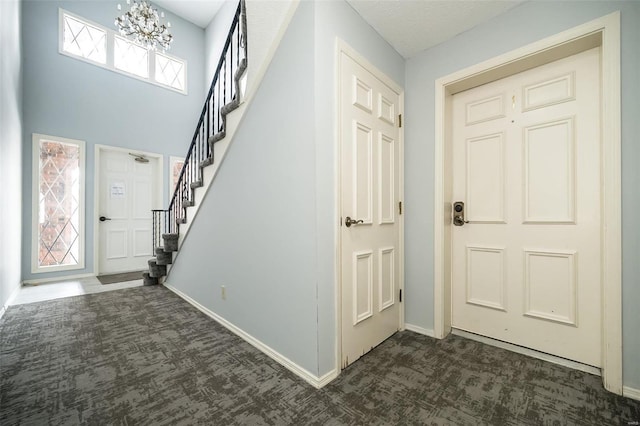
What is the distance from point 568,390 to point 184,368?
237 cm

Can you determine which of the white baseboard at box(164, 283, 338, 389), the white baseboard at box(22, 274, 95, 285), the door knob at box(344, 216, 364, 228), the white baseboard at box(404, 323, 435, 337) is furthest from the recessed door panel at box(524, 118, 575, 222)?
the white baseboard at box(22, 274, 95, 285)

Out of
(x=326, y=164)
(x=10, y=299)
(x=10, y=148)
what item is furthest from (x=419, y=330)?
(x=10, y=148)

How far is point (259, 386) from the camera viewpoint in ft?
5.08

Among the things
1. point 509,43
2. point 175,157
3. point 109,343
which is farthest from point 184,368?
point 175,157

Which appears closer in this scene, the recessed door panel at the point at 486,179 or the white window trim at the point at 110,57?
the recessed door panel at the point at 486,179

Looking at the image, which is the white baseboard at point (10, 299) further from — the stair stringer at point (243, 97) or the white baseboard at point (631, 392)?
the white baseboard at point (631, 392)

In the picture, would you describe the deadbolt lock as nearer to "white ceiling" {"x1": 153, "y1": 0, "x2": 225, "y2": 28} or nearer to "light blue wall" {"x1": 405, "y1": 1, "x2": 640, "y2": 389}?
"light blue wall" {"x1": 405, "y1": 1, "x2": 640, "y2": 389}

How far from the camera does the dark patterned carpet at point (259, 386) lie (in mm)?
1311

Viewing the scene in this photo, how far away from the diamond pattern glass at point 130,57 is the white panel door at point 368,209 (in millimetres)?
5042

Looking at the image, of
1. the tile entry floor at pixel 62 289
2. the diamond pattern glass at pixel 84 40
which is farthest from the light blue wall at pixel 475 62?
the diamond pattern glass at pixel 84 40

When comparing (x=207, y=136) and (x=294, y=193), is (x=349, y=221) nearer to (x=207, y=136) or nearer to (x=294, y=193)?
(x=294, y=193)

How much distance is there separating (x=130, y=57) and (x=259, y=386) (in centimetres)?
599

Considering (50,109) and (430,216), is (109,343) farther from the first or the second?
(50,109)

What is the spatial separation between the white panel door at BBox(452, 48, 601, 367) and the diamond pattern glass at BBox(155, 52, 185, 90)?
5480mm
